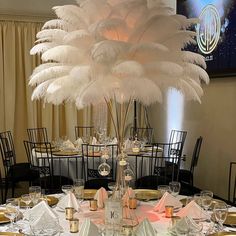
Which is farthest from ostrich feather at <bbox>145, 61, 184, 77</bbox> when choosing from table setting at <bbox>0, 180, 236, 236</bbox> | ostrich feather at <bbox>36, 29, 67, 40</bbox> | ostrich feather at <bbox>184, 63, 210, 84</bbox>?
table setting at <bbox>0, 180, 236, 236</bbox>

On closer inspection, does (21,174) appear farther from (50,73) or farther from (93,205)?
(50,73)

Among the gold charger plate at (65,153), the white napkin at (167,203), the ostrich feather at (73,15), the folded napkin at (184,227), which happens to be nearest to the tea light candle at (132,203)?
the white napkin at (167,203)

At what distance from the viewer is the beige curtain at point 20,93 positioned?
6377 mm

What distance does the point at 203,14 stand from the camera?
205 inches

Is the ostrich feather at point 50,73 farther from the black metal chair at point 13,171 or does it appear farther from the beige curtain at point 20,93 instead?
the beige curtain at point 20,93

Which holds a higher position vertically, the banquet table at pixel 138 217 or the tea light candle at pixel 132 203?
the tea light candle at pixel 132 203

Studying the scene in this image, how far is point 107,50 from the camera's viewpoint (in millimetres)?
1628

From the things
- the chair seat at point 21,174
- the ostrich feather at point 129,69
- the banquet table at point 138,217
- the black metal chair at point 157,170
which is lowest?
the chair seat at point 21,174

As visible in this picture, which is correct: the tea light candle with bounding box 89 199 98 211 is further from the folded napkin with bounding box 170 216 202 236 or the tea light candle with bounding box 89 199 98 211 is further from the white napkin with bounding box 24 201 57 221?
the folded napkin with bounding box 170 216 202 236

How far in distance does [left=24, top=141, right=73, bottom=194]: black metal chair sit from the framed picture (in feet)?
7.73

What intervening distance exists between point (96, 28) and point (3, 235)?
1.06 m

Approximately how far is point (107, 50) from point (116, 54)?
0.17ft

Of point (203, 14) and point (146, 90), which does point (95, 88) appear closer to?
point (146, 90)

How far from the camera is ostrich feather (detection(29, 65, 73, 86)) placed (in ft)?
6.15
